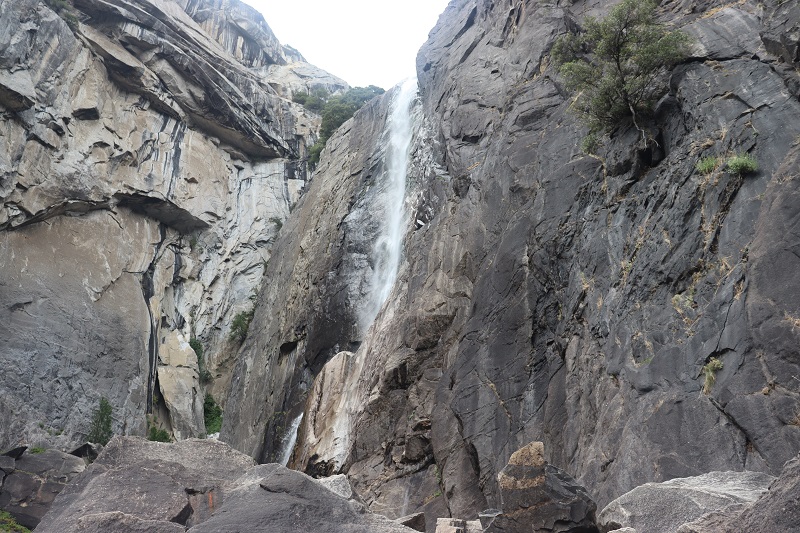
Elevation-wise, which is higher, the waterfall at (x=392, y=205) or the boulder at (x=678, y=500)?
the waterfall at (x=392, y=205)

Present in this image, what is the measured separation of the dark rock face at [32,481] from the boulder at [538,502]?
15.9 m

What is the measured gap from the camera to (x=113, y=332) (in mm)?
31125

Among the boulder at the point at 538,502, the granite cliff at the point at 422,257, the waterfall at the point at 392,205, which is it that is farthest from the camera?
the waterfall at the point at 392,205

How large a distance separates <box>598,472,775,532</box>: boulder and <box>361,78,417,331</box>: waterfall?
19.2m

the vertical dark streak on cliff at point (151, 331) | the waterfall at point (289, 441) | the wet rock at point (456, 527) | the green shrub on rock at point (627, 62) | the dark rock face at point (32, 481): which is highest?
the green shrub on rock at point (627, 62)

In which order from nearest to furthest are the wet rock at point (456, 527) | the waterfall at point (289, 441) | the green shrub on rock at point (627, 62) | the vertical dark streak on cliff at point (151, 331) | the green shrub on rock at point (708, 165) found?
1. the wet rock at point (456, 527)
2. the green shrub on rock at point (708, 165)
3. the green shrub on rock at point (627, 62)
4. the waterfall at point (289, 441)
5. the vertical dark streak on cliff at point (151, 331)

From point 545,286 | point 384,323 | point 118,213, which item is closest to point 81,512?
point 545,286

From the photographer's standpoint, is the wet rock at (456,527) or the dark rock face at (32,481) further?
the dark rock face at (32,481)

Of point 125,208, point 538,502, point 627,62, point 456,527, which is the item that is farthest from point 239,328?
point 538,502

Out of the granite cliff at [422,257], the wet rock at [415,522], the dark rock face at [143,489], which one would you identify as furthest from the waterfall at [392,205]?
the dark rock face at [143,489]

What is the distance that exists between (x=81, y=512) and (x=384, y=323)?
1576 centimetres

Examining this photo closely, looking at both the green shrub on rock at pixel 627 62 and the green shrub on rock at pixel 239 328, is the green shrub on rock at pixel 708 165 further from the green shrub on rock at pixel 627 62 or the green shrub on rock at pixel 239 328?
the green shrub on rock at pixel 239 328

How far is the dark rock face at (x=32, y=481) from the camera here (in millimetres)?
19906

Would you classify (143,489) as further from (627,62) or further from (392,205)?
(392,205)
